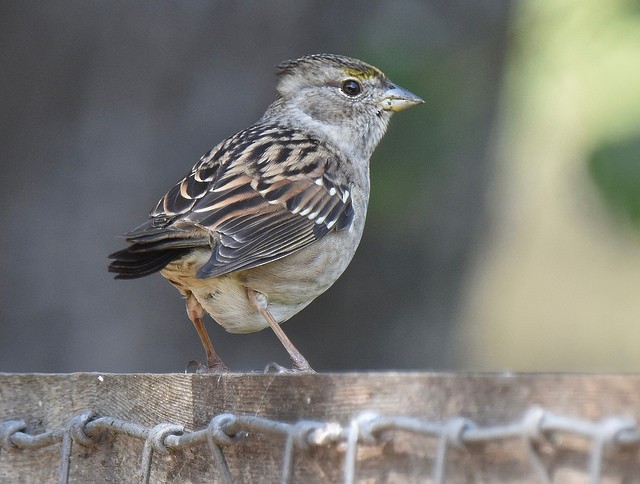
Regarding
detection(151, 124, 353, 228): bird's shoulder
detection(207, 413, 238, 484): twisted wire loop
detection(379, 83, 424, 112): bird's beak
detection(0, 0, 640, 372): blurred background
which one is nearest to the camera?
detection(207, 413, 238, 484): twisted wire loop

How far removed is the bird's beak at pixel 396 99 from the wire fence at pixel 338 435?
2588mm

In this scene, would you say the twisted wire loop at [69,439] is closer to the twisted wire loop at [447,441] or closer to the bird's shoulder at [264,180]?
the bird's shoulder at [264,180]

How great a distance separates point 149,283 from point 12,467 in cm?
307

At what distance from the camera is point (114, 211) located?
6000 millimetres

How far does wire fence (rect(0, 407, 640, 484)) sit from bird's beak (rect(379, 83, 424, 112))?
2.59 metres

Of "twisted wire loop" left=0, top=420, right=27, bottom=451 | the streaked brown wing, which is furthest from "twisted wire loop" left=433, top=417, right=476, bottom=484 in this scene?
the streaked brown wing

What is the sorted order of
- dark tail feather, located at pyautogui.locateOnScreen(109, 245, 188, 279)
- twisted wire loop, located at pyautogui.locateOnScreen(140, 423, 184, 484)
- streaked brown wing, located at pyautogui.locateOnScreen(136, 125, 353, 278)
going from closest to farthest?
twisted wire loop, located at pyautogui.locateOnScreen(140, 423, 184, 484) < dark tail feather, located at pyautogui.locateOnScreen(109, 245, 188, 279) < streaked brown wing, located at pyautogui.locateOnScreen(136, 125, 353, 278)

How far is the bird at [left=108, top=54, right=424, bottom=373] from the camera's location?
3824 millimetres

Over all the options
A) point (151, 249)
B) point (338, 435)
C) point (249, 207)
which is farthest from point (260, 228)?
point (338, 435)

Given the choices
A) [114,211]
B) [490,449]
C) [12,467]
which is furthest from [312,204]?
[490,449]

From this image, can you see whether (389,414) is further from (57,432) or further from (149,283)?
(149,283)

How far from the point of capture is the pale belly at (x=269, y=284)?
413 cm

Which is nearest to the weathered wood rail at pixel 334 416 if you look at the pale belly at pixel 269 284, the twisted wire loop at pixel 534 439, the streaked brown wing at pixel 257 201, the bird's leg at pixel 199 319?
the twisted wire loop at pixel 534 439

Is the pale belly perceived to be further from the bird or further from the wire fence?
the wire fence
